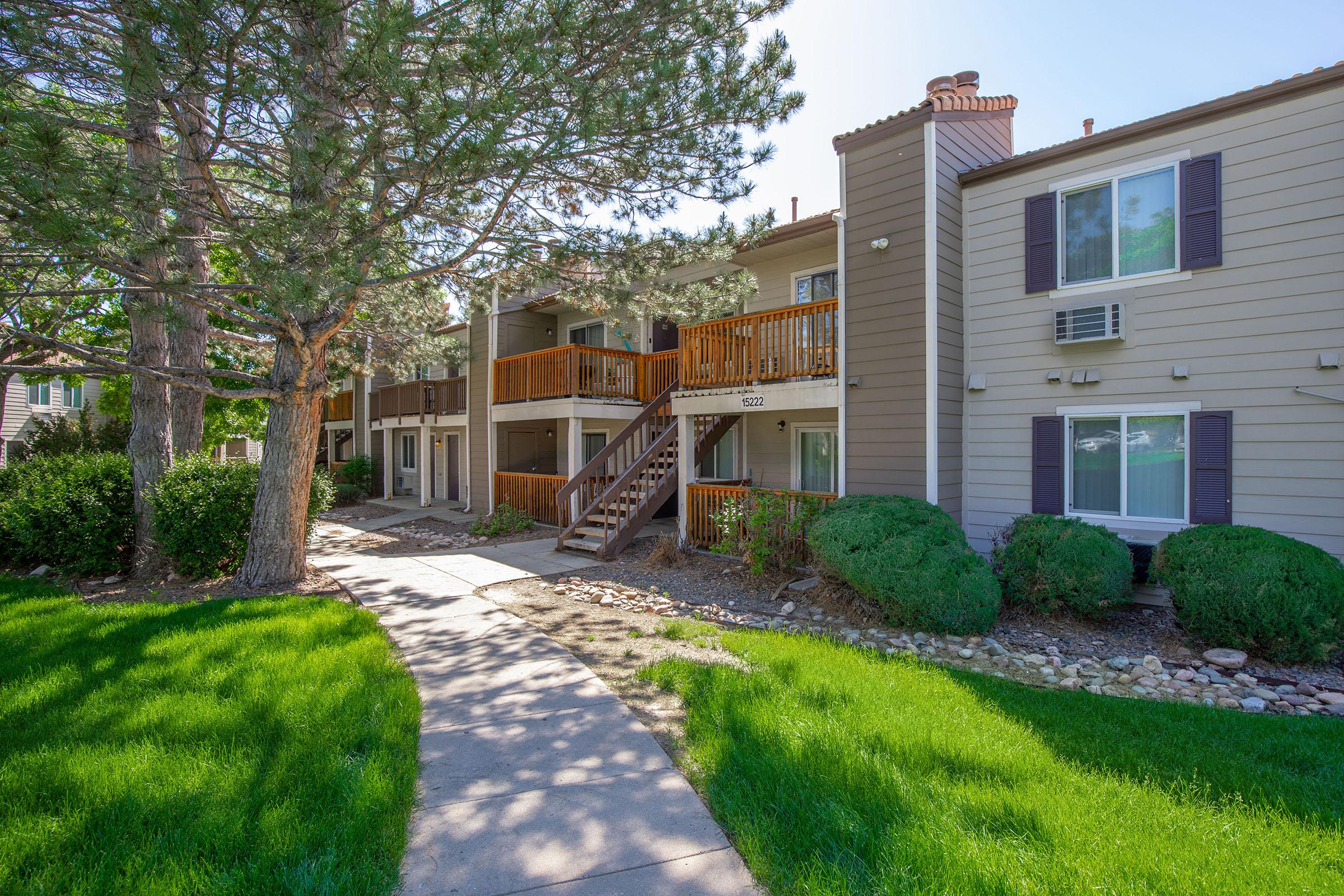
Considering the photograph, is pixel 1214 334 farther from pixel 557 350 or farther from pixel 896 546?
pixel 557 350

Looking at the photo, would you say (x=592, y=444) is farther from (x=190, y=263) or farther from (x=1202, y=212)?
(x=1202, y=212)

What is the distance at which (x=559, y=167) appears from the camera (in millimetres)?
7867

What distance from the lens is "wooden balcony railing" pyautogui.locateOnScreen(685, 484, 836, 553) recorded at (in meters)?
10.0

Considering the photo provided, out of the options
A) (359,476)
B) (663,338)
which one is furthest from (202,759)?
(359,476)

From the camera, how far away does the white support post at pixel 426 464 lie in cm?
1898

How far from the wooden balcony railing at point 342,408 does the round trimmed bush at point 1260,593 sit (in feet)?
82.6

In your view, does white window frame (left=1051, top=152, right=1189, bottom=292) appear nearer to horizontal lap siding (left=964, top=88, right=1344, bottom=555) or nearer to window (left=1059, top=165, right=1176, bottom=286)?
window (left=1059, top=165, right=1176, bottom=286)

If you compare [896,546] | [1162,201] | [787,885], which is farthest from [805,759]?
[1162,201]

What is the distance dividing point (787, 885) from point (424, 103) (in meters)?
6.32

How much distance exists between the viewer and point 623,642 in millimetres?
5859

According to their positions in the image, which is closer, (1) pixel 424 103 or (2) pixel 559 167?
(1) pixel 424 103

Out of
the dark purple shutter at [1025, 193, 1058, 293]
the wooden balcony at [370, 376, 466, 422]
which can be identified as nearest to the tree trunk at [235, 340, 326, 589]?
the dark purple shutter at [1025, 193, 1058, 293]

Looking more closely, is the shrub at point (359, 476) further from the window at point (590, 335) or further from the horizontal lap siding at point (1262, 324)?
the horizontal lap siding at point (1262, 324)

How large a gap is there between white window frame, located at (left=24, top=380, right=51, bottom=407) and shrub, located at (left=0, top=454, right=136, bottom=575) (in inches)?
765
